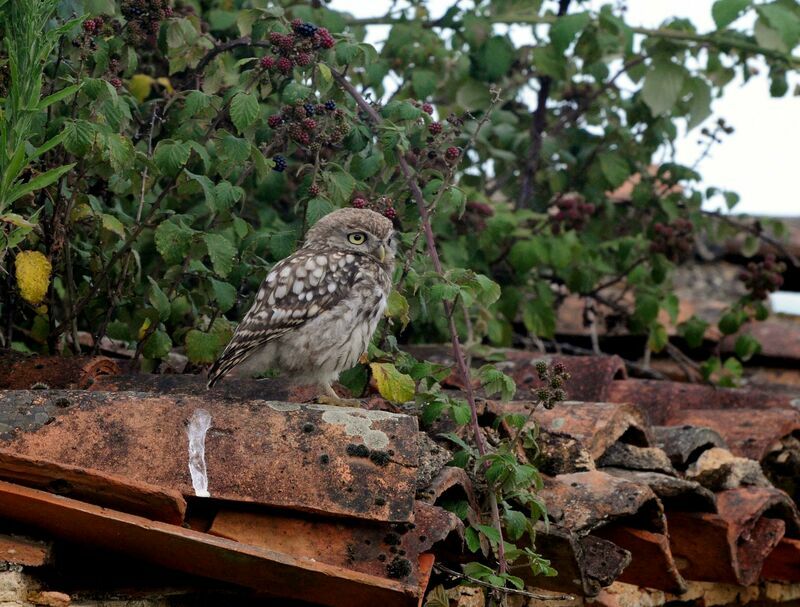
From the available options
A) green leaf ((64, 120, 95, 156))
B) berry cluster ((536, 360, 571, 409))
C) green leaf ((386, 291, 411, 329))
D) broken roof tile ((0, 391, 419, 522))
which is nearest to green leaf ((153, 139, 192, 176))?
green leaf ((64, 120, 95, 156))

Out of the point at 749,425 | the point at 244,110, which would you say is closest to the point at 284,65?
the point at 244,110

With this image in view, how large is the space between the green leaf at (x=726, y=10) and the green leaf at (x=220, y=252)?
3313mm

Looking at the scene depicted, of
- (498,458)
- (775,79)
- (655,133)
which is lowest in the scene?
(498,458)

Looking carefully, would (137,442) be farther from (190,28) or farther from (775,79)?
(775,79)

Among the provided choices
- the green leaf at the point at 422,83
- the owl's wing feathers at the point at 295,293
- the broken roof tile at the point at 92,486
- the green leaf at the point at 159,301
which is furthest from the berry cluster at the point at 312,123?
the green leaf at the point at 422,83

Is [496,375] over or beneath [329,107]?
beneath

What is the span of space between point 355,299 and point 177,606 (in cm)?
160

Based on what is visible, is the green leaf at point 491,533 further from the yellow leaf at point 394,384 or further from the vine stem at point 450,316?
the yellow leaf at point 394,384

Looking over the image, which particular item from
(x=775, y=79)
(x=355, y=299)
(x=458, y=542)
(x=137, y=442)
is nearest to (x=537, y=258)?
(x=775, y=79)

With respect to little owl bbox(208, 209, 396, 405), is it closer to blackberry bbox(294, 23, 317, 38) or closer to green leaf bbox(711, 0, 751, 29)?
blackberry bbox(294, 23, 317, 38)

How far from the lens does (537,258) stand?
6078 millimetres

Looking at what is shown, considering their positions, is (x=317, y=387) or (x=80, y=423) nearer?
(x=80, y=423)

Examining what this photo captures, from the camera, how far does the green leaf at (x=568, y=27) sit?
20.1 feet

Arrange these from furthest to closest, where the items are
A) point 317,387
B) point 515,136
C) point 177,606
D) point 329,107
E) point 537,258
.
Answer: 1. point 515,136
2. point 537,258
3. point 317,387
4. point 329,107
5. point 177,606
